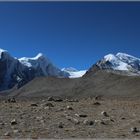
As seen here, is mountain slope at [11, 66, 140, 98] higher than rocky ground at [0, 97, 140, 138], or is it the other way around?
mountain slope at [11, 66, 140, 98]

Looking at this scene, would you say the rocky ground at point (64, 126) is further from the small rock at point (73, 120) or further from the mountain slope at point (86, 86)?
the mountain slope at point (86, 86)

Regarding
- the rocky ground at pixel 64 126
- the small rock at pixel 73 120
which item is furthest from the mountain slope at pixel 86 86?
the small rock at pixel 73 120

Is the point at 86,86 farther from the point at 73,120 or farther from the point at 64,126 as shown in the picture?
the point at 64,126

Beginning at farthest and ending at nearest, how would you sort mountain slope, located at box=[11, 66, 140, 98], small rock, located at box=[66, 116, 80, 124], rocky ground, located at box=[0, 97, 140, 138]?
mountain slope, located at box=[11, 66, 140, 98] → small rock, located at box=[66, 116, 80, 124] → rocky ground, located at box=[0, 97, 140, 138]

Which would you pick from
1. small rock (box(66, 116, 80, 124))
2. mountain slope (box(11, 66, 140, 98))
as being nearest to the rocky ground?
small rock (box(66, 116, 80, 124))

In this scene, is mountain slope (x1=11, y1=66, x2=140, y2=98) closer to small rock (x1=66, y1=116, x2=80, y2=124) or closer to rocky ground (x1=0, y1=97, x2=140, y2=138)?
rocky ground (x1=0, y1=97, x2=140, y2=138)

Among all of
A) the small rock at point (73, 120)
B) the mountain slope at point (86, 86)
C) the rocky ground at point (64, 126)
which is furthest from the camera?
the mountain slope at point (86, 86)

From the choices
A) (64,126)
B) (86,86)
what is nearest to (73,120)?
(64,126)

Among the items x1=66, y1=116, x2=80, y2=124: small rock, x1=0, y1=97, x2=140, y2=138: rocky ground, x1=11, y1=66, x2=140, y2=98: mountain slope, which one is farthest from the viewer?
x1=11, y1=66, x2=140, y2=98: mountain slope

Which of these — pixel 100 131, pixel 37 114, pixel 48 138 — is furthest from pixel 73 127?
pixel 37 114

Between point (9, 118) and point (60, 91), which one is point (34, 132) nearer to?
point (9, 118)

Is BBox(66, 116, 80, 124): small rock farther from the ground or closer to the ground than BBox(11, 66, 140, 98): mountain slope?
closer to the ground

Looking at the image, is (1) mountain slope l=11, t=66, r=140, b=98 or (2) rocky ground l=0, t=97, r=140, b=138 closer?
(2) rocky ground l=0, t=97, r=140, b=138

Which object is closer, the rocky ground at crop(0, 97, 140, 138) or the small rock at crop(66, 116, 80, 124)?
the rocky ground at crop(0, 97, 140, 138)
